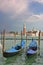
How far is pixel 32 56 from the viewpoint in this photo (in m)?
9.36

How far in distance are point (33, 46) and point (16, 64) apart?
3398mm

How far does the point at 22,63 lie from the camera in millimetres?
8039

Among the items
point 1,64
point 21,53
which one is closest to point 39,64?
point 1,64

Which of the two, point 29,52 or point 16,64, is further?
point 29,52

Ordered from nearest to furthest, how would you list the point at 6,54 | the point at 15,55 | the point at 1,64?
1. the point at 1,64
2. the point at 6,54
3. the point at 15,55

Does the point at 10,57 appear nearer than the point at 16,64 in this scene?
No

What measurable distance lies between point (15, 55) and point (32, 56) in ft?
2.74

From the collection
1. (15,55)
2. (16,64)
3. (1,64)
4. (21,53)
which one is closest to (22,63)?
(16,64)

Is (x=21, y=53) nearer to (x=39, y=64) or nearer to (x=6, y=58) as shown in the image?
(x=6, y=58)

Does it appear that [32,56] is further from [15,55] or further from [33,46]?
[33,46]

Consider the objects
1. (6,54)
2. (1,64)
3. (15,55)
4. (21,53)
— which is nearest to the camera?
(1,64)

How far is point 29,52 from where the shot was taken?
919 cm

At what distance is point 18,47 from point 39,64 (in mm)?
3396

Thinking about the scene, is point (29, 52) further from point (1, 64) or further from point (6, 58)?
point (1, 64)
